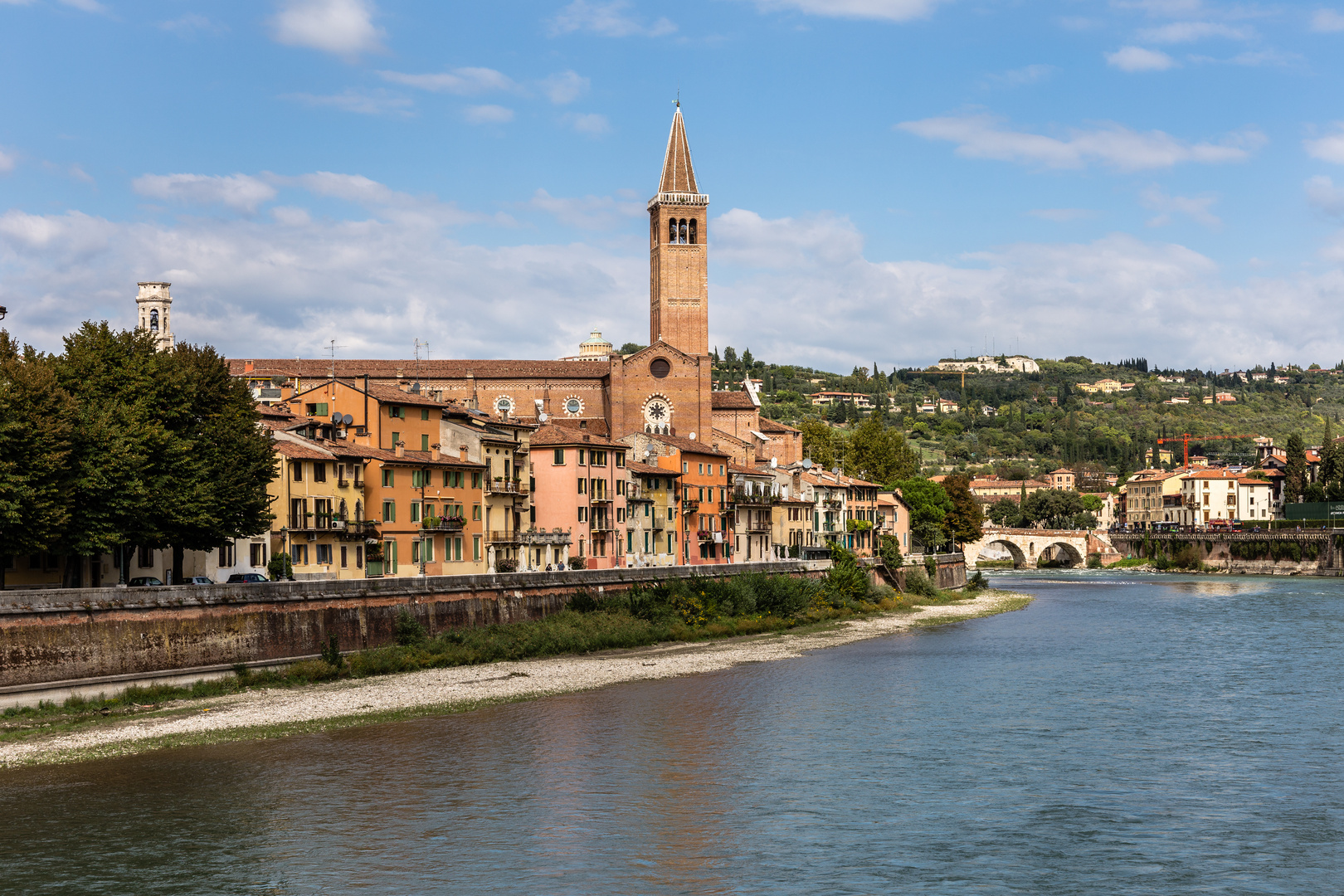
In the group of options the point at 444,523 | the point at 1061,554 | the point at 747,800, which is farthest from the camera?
the point at 1061,554

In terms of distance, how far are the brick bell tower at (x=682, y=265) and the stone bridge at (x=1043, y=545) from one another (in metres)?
61.6

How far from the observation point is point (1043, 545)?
160 metres

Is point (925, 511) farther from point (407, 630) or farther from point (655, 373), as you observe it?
point (407, 630)

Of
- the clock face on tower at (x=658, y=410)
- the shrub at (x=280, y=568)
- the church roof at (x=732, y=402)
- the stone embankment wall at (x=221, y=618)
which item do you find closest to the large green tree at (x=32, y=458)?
the stone embankment wall at (x=221, y=618)

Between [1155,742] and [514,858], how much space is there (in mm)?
18459

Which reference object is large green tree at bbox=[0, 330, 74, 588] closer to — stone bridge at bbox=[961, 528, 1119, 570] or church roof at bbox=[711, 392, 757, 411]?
church roof at bbox=[711, 392, 757, 411]

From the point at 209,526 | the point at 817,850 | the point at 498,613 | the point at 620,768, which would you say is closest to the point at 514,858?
the point at 817,850

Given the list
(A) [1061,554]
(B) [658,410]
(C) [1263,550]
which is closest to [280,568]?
(B) [658,410]

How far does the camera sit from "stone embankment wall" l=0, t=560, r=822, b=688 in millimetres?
33281

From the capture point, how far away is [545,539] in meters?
62.4

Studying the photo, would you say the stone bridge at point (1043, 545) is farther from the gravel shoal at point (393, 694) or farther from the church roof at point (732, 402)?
the gravel shoal at point (393, 694)

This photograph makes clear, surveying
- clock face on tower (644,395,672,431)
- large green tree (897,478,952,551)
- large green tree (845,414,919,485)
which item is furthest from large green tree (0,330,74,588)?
large green tree (845,414,919,485)

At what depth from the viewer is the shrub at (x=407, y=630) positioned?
4497 centimetres

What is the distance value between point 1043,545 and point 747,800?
Answer: 457 feet
